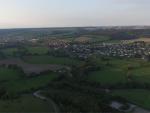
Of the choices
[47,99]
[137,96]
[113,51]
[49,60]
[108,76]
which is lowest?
[113,51]

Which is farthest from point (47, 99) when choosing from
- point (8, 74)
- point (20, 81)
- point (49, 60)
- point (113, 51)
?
point (113, 51)

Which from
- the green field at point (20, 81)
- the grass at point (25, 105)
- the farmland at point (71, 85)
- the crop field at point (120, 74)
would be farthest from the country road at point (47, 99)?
the crop field at point (120, 74)

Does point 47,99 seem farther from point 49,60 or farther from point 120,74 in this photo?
point 49,60

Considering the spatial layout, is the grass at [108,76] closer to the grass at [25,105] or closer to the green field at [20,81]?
the green field at [20,81]

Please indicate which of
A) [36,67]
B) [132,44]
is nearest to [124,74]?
[36,67]

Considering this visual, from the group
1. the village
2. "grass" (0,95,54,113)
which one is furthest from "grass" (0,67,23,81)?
the village

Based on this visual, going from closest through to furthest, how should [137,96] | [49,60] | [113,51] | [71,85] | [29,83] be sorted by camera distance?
1. [137,96]
2. [71,85]
3. [29,83]
4. [49,60]
5. [113,51]
